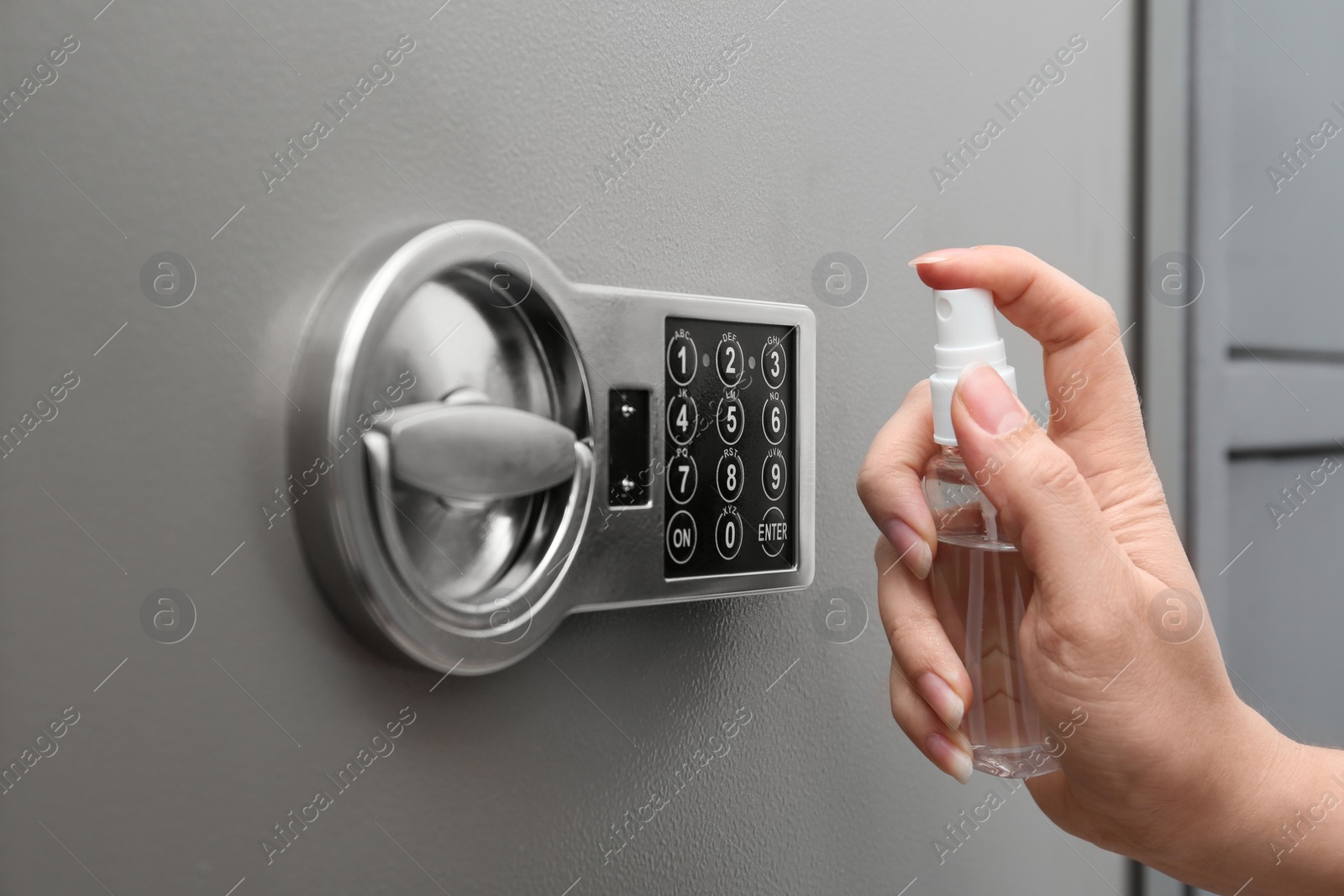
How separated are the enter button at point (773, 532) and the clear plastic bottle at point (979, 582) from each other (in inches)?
2.6

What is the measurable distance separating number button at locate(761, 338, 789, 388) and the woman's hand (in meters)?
0.06

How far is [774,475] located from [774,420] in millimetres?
25

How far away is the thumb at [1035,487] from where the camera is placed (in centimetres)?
35

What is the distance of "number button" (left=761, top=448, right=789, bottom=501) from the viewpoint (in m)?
0.41

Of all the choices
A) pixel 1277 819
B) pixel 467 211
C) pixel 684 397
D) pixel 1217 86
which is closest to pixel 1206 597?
pixel 1277 819

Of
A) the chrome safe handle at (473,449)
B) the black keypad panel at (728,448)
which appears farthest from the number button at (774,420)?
the chrome safe handle at (473,449)

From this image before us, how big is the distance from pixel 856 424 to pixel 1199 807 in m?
0.23

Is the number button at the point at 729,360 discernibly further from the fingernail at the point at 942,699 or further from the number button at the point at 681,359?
the fingernail at the point at 942,699

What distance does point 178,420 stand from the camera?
0.28 metres

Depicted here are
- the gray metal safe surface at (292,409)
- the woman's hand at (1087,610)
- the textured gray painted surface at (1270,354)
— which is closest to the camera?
the gray metal safe surface at (292,409)

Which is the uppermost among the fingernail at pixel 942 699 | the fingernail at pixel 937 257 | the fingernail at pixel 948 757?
the fingernail at pixel 937 257

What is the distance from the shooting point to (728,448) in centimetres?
40

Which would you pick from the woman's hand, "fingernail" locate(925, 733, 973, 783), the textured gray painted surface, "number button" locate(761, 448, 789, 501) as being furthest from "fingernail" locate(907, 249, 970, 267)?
the textured gray painted surface

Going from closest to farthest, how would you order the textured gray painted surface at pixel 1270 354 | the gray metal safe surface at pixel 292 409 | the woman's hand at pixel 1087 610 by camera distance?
the gray metal safe surface at pixel 292 409
the woman's hand at pixel 1087 610
the textured gray painted surface at pixel 1270 354
